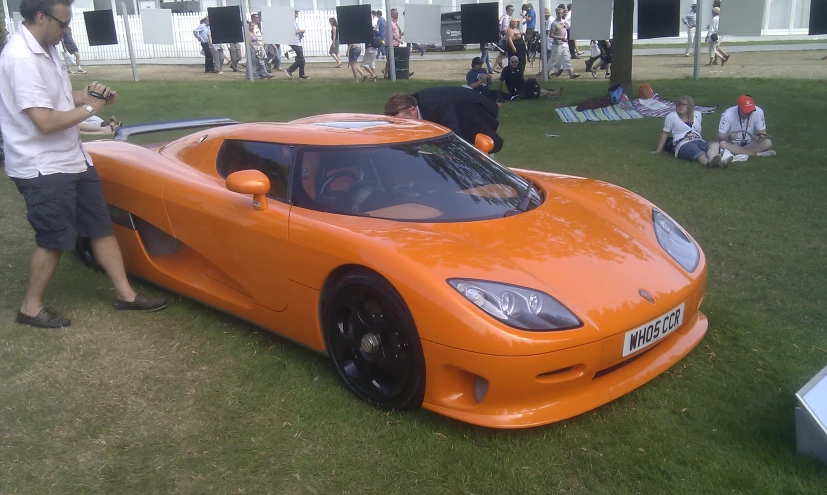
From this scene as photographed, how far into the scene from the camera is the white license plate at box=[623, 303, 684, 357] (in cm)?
311

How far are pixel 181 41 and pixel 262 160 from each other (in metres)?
23.3

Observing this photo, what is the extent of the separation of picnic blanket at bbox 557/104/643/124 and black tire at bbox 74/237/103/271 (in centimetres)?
821

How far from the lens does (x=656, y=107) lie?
12086 millimetres

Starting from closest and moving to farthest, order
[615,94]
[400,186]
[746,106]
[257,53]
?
[400,186] → [746,106] → [615,94] → [257,53]

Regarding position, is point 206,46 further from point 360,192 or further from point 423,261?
point 423,261

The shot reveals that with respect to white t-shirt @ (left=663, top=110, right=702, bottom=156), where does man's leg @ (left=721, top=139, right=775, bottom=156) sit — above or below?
below

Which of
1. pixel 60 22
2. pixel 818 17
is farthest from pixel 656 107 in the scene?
pixel 60 22

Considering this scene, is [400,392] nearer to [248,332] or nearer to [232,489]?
[232,489]

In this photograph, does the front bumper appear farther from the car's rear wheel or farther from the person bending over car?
the person bending over car

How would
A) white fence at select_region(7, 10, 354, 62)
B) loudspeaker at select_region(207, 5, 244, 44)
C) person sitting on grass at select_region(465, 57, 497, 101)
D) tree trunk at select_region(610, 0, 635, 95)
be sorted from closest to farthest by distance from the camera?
tree trunk at select_region(610, 0, 635, 95) < person sitting on grass at select_region(465, 57, 497, 101) < loudspeaker at select_region(207, 5, 244, 44) < white fence at select_region(7, 10, 354, 62)

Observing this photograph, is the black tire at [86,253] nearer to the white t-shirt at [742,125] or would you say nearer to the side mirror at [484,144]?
the side mirror at [484,144]

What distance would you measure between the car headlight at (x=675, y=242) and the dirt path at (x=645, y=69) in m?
13.3

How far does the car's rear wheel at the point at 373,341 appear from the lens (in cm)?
315

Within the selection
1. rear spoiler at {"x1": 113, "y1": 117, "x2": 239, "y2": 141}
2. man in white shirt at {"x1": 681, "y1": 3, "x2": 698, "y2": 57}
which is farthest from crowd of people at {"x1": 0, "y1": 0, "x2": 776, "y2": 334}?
man in white shirt at {"x1": 681, "y1": 3, "x2": 698, "y2": 57}
